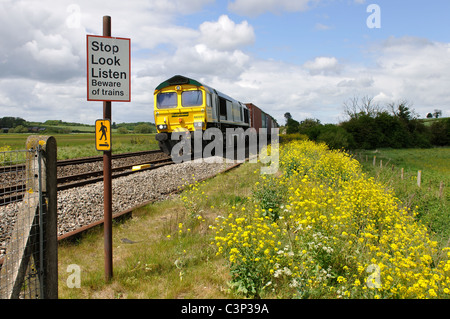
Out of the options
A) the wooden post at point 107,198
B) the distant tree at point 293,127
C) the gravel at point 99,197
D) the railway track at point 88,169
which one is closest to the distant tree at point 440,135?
the distant tree at point 293,127

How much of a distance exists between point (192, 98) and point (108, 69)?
37.0ft

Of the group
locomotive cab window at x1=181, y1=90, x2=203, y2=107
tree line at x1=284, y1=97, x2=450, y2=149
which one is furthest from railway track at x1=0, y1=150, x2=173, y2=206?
tree line at x1=284, y1=97, x2=450, y2=149

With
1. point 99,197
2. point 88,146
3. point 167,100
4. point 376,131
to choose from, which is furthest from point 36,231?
point 376,131

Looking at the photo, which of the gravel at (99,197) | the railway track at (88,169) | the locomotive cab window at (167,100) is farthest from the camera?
the locomotive cab window at (167,100)

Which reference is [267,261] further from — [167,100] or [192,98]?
[167,100]

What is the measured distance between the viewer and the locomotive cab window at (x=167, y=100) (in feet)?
50.3

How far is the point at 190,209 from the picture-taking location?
6191 mm

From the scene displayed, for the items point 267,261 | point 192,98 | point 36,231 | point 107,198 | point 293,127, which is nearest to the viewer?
point 36,231

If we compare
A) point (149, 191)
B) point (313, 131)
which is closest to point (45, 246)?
point (149, 191)

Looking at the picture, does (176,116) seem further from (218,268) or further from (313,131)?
(313,131)

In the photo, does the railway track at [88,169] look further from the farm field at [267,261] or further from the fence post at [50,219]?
the fence post at [50,219]

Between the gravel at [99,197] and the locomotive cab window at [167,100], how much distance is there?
14.6 ft

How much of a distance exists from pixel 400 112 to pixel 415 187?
3901 centimetres

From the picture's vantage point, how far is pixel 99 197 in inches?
292
